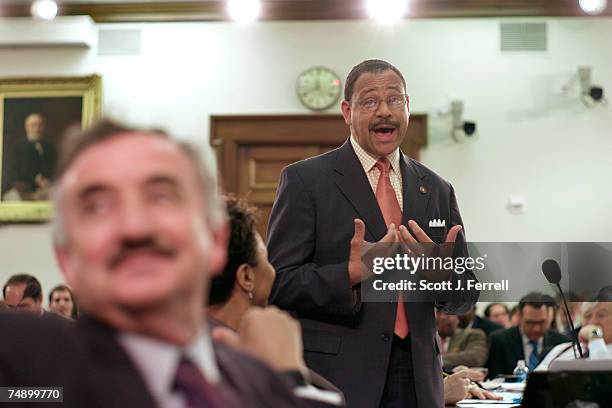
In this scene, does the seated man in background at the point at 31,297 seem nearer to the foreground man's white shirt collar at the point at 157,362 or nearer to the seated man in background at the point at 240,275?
the seated man in background at the point at 240,275

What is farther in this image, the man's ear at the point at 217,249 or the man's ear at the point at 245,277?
the man's ear at the point at 245,277

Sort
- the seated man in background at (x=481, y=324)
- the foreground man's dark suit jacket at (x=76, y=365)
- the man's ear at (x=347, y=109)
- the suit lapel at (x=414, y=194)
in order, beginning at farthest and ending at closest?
the seated man in background at (x=481, y=324) → the man's ear at (x=347, y=109) → the suit lapel at (x=414, y=194) → the foreground man's dark suit jacket at (x=76, y=365)

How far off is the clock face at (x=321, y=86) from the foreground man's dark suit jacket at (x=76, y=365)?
6.77 m

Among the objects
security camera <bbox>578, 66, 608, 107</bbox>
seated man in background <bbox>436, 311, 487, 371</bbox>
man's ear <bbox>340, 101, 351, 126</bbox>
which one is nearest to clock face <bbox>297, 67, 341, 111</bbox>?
security camera <bbox>578, 66, 608, 107</bbox>

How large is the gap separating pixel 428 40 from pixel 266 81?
152cm

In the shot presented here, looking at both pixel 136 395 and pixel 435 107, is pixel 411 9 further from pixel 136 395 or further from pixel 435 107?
pixel 136 395

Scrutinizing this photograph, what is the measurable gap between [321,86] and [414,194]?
207 inches

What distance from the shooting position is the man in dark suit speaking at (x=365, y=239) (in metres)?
2.33

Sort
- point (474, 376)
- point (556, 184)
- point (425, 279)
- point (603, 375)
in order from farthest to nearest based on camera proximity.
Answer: point (556, 184), point (474, 376), point (425, 279), point (603, 375)

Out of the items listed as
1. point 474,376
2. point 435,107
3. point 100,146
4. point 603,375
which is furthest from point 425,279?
point 435,107

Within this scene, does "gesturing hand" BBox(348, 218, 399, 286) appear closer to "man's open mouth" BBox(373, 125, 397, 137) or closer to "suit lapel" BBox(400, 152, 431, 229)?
"suit lapel" BBox(400, 152, 431, 229)

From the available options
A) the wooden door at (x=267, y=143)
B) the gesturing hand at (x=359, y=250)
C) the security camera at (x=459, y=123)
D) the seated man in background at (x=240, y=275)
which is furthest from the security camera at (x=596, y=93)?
the seated man in background at (x=240, y=275)

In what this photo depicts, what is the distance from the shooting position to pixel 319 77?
761 centimetres

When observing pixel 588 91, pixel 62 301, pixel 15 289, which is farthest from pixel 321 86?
pixel 15 289
